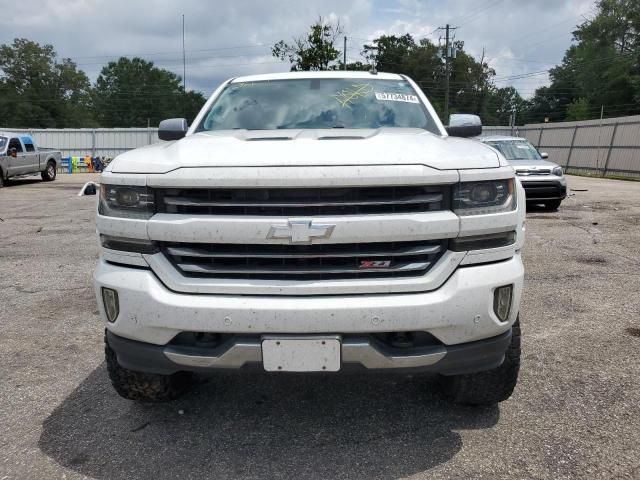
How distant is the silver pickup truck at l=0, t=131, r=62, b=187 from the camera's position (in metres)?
19.1

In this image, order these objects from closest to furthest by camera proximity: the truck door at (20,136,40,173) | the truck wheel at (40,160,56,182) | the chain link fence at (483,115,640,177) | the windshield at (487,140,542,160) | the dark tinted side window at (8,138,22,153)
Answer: the windshield at (487,140,542,160) → the dark tinted side window at (8,138,22,153) → the truck door at (20,136,40,173) → the truck wheel at (40,160,56,182) → the chain link fence at (483,115,640,177)

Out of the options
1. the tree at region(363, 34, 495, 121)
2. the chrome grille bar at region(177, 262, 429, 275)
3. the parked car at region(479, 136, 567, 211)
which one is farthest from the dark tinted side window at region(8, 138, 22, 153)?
the tree at region(363, 34, 495, 121)

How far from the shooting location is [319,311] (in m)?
2.24

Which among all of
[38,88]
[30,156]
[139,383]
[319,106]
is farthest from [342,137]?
[38,88]

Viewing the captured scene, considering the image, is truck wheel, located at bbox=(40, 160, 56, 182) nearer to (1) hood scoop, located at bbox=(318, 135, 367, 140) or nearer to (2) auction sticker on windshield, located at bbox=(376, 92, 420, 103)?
(2) auction sticker on windshield, located at bbox=(376, 92, 420, 103)

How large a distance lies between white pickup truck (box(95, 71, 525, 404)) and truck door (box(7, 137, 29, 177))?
19.7 m

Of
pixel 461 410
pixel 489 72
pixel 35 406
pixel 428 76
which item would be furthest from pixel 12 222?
pixel 489 72

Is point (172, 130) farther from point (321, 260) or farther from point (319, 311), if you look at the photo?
point (319, 311)

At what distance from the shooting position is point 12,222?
10805mm

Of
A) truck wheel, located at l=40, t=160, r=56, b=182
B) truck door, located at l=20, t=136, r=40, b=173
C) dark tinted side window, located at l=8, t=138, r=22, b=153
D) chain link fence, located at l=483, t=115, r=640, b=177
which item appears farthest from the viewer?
chain link fence, located at l=483, t=115, r=640, b=177

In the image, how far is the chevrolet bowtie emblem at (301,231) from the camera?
229 cm

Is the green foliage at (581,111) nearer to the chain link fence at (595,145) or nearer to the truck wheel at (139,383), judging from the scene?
the chain link fence at (595,145)

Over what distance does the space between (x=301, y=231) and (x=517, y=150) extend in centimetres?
1174

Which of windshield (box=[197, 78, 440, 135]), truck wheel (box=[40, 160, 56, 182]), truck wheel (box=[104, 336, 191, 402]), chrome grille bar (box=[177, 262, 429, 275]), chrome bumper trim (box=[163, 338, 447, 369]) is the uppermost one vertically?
windshield (box=[197, 78, 440, 135])
